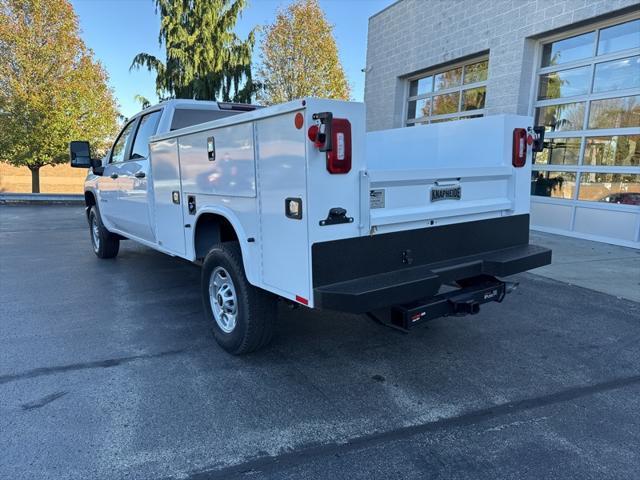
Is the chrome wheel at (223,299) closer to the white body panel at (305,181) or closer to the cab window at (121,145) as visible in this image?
the white body panel at (305,181)

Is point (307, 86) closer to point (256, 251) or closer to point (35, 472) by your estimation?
point (256, 251)

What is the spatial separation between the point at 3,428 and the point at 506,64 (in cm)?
1049

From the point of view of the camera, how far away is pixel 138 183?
5.26 metres

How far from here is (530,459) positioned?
246cm

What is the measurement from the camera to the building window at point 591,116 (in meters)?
8.13

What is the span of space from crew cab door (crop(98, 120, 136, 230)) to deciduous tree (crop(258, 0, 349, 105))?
11.8 metres

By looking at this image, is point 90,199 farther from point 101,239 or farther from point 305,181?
point 305,181

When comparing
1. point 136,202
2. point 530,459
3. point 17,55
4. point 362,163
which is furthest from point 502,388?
point 17,55

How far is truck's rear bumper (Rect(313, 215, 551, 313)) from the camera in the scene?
275 cm

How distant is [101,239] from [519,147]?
6.13 m

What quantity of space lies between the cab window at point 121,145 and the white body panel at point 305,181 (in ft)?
4.78

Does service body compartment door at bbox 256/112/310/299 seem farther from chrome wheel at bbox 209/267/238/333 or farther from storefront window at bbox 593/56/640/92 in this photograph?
storefront window at bbox 593/56/640/92

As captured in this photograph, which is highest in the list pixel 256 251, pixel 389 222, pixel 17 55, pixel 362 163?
pixel 17 55

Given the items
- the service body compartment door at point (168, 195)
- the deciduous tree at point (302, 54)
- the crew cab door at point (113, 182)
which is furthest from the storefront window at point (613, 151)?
the deciduous tree at point (302, 54)
